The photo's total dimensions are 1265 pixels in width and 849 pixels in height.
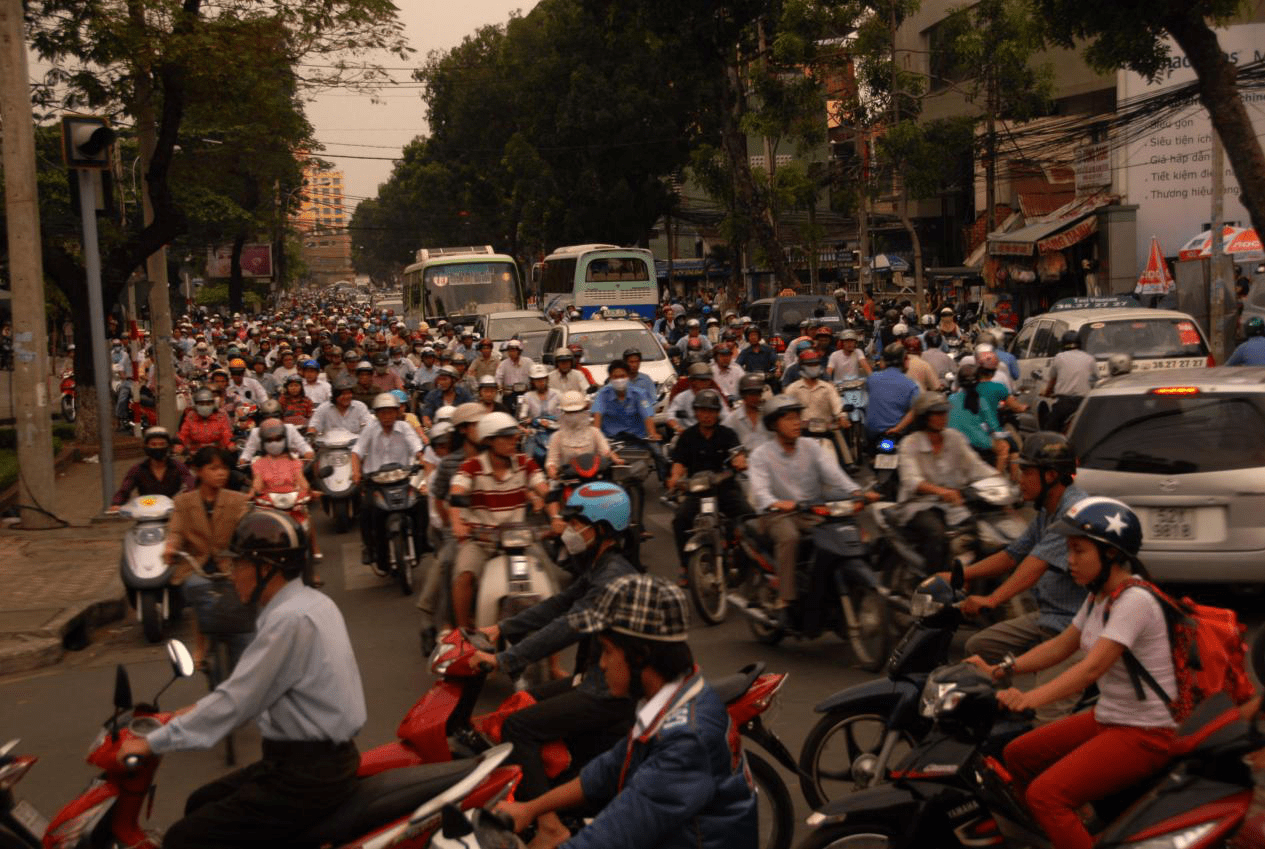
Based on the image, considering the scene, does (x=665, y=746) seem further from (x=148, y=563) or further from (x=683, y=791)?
(x=148, y=563)

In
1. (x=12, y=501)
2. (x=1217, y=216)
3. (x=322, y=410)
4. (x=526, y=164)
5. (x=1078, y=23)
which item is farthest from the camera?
(x=526, y=164)

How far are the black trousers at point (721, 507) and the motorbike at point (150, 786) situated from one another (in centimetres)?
508

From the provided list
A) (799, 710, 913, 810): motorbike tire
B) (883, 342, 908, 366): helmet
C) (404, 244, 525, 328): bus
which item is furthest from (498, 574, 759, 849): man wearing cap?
(404, 244, 525, 328): bus

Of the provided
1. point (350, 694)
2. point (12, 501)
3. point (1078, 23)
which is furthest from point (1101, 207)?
point (350, 694)

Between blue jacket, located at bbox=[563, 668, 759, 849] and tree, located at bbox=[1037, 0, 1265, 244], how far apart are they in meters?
14.3

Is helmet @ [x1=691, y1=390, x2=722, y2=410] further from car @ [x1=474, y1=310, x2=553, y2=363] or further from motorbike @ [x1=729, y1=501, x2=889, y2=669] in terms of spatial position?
car @ [x1=474, y1=310, x2=553, y2=363]

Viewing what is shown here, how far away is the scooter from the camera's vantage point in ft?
29.9

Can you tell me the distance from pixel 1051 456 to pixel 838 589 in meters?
2.04

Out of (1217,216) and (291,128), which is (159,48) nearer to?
(291,128)

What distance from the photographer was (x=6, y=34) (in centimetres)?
1268

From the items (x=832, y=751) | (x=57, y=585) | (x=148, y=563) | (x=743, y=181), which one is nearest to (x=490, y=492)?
(x=148, y=563)

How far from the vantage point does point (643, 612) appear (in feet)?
11.4

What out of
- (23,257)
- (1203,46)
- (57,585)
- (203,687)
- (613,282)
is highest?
(1203,46)

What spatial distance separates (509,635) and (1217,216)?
19.2 m
